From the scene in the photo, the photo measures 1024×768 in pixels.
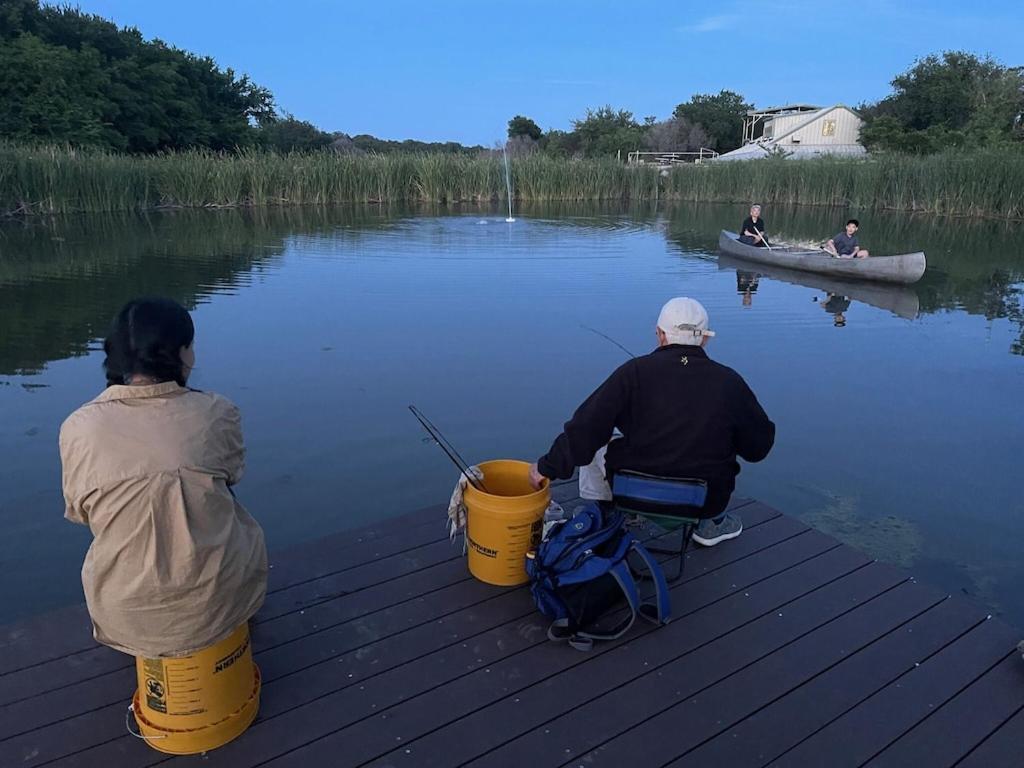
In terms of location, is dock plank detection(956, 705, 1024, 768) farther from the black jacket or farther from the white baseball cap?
the white baseball cap

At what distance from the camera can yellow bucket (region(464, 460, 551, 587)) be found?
9.29 feet

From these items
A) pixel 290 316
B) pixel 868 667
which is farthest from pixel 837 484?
pixel 290 316

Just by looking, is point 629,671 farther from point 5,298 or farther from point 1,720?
point 5,298

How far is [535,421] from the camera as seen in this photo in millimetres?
6055

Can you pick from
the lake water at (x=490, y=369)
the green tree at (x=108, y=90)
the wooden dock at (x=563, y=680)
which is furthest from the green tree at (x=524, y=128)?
the wooden dock at (x=563, y=680)

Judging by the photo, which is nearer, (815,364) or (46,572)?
(46,572)

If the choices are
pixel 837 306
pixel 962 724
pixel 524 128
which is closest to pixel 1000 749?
pixel 962 724

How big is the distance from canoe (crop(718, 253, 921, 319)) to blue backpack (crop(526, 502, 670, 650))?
951 cm

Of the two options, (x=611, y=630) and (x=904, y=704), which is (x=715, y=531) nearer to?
(x=611, y=630)

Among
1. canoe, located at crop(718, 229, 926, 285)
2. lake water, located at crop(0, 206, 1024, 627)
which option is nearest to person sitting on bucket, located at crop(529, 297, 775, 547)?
lake water, located at crop(0, 206, 1024, 627)

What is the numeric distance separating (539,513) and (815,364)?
19.6ft

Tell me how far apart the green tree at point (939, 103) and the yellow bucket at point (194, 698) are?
41.1 m

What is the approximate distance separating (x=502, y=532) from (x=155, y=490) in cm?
140

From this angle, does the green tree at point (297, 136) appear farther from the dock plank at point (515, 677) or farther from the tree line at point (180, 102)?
the dock plank at point (515, 677)
